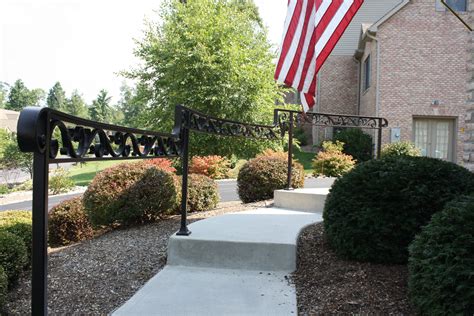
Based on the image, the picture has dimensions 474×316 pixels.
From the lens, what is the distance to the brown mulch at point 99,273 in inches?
143

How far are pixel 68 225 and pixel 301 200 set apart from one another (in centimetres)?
387

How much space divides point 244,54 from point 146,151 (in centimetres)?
1646

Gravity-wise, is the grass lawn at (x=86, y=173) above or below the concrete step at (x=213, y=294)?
below

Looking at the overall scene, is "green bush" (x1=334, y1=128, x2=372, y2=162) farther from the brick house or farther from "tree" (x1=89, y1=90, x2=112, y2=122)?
"tree" (x1=89, y1=90, x2=112, y2=122)

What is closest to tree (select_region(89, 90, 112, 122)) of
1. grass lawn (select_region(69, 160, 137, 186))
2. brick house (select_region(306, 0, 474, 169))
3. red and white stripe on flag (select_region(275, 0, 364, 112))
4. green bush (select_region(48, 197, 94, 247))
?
grass lawn (select_region(69, 160, 137, 186))

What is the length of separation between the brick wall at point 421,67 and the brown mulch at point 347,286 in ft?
45.7

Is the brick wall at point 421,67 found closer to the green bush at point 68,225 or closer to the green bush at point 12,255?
the green bush at point 68,225

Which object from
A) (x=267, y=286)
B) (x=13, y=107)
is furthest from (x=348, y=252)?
(x=13, y=107)

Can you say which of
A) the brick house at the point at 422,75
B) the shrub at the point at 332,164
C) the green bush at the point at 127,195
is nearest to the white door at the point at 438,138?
the brick house at the point at 422,75

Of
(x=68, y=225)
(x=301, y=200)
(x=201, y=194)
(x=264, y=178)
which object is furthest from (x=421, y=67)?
(x=68, y=225)

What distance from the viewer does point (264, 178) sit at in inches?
316

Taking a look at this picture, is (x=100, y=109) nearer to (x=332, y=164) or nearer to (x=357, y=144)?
(x=357, y=144)

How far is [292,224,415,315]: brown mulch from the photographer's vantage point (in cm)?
317

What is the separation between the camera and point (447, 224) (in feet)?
9.10
